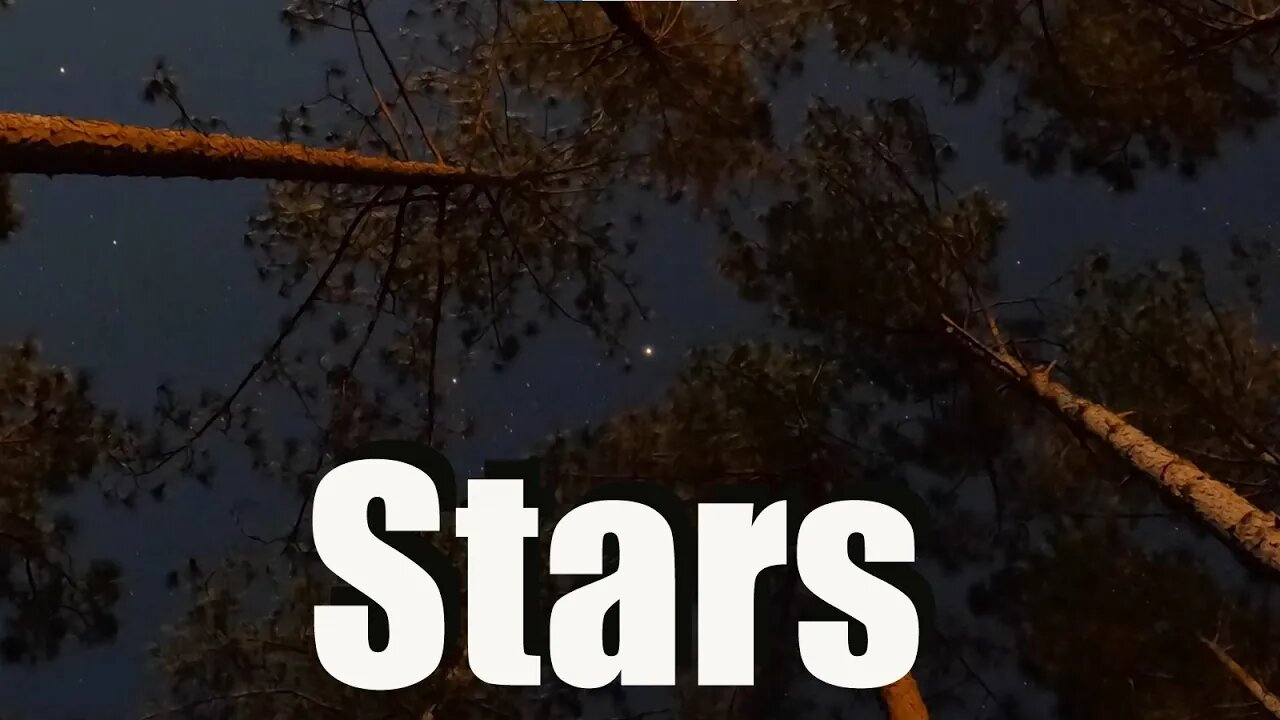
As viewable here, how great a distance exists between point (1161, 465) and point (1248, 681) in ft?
5.88

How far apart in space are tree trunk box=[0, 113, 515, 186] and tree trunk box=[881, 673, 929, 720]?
13.1ft

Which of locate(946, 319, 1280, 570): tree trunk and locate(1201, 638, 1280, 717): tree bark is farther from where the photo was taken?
locate(1201, 638, 1280, 717): tree bark

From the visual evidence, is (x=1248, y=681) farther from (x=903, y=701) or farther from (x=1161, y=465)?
(x=903, y=701)

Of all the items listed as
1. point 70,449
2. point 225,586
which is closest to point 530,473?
point 225,586

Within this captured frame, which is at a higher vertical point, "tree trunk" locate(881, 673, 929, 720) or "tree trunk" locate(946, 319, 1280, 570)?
"tree trunk" locate(946, 319, 1280, 570)

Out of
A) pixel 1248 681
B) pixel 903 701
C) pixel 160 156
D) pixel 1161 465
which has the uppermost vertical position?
pixel 160 156

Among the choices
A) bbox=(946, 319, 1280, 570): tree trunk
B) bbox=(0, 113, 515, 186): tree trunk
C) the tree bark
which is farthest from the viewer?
the tree bark

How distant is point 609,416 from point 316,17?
3499mm

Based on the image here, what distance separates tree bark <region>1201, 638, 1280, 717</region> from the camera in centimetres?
530

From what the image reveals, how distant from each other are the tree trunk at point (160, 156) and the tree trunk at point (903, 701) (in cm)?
399

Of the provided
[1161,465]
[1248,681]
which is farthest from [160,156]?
[1248,681]

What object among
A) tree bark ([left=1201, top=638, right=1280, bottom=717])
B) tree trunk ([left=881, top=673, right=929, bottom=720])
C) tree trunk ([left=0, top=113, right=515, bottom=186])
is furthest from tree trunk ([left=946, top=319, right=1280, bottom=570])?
tree trunk ([left=0, top=113, right=515, bottom=186])

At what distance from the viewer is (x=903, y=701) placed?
18.0 ft

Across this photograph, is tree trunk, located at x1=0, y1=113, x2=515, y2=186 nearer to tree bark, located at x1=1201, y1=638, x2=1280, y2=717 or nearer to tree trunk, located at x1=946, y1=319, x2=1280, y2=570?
tree trunk, located at x1=946, y1=319, x2=1280, y2=570
